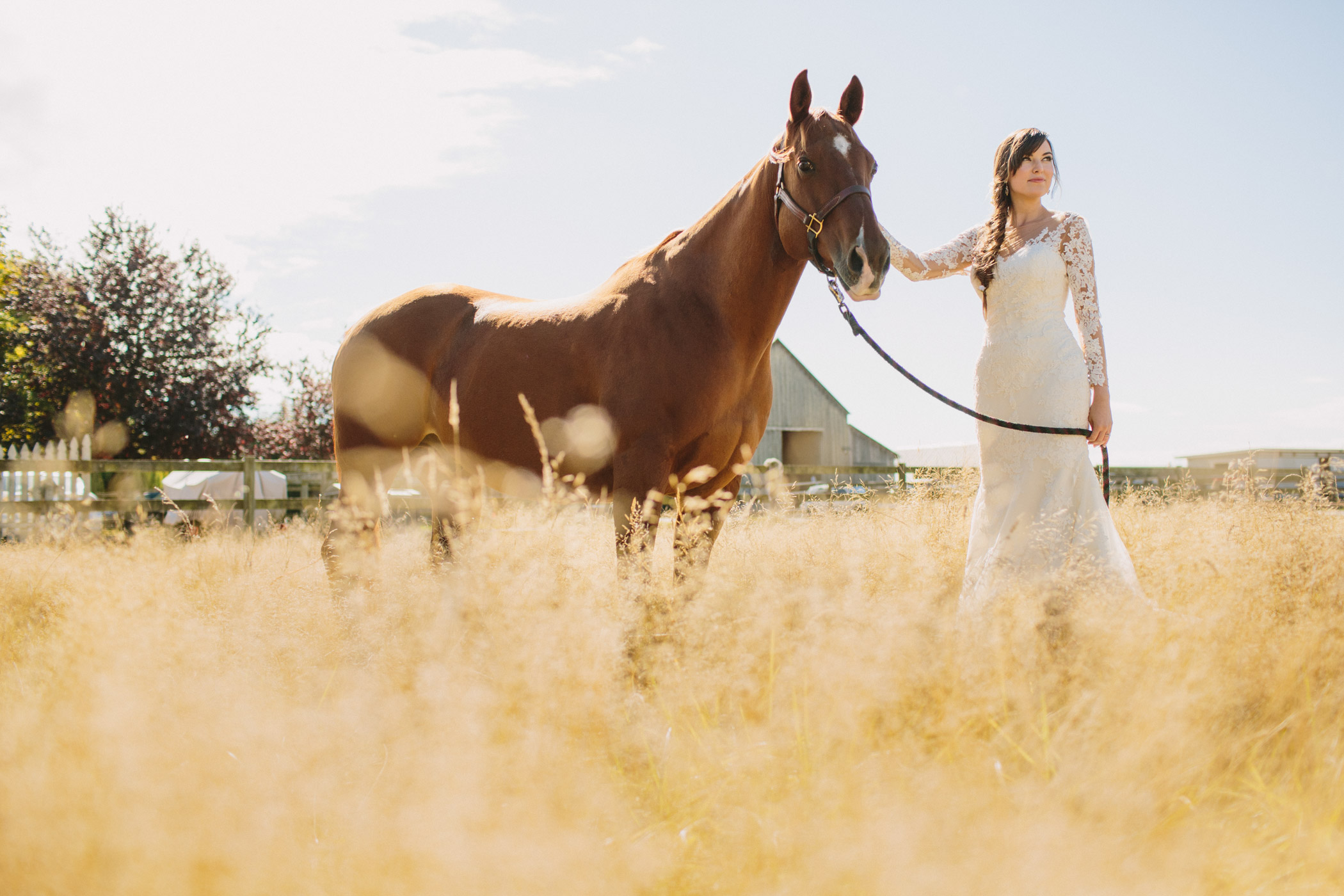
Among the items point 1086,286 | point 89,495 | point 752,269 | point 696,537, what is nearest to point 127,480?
point 89,495

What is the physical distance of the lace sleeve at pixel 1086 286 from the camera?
3078 millimetres

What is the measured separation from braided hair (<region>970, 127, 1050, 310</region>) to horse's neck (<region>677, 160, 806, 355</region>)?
806 mm

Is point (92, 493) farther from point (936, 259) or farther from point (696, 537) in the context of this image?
point (936, 259)

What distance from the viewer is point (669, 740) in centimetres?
190

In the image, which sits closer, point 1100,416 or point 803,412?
point 1100,416

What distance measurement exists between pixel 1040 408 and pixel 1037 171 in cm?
103

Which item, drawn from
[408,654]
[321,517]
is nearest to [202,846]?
A: [408,654]

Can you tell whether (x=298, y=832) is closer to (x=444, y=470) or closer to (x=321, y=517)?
(x=444, y=470)

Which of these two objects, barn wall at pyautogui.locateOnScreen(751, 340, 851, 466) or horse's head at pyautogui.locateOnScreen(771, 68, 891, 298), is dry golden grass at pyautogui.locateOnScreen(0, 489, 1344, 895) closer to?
horse's head at pyautogui.locateOnScreen(771, 68, 891, 298)

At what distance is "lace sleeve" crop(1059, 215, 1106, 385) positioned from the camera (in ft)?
10.1

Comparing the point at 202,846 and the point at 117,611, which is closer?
the point at 202,846

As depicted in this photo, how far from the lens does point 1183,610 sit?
8.67 ft

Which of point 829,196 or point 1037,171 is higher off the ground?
point 1037,171

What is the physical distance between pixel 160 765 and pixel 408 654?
0.69m
